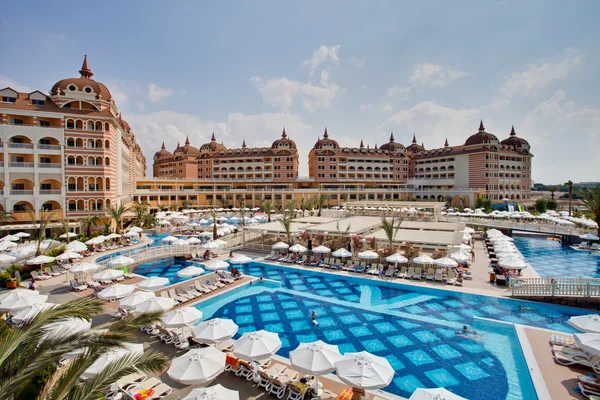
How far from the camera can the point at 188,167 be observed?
247 feet

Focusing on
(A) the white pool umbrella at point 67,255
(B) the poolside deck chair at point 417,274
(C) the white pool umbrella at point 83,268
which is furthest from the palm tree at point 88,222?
(B) the poolside deck chair at point 417,274

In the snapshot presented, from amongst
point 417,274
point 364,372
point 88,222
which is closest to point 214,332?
point 364,372

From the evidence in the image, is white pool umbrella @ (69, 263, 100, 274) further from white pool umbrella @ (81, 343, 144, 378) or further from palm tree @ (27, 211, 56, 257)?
white pool umbrella @ (81, 343, 144, 378)

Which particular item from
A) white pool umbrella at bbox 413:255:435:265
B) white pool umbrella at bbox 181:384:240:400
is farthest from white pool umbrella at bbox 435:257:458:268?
white pool umbrella at bbox 181:384:240:400

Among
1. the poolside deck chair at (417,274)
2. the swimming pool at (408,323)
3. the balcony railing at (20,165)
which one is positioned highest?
the balcony railing at (20,165)

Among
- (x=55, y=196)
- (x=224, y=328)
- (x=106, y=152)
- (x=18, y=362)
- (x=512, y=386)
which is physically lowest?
(x=512, y=386)

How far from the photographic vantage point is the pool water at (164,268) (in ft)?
67.8

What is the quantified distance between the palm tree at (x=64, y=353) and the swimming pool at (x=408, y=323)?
669 cm

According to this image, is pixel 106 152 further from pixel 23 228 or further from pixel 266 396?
pixel 266 396

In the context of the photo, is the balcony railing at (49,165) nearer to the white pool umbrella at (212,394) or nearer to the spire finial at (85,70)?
the spire finial at (85,70)

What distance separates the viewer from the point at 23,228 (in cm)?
2812

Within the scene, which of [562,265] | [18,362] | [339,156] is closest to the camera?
[18,362]

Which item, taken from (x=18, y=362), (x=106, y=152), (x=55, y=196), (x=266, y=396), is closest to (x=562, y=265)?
(x=266, y=396)

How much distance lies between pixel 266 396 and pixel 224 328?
8.03 ft
